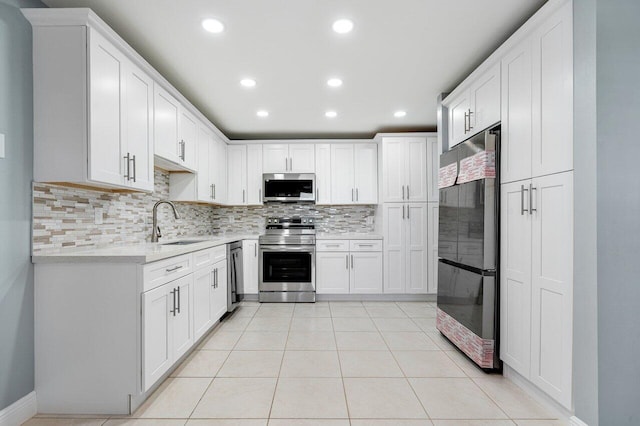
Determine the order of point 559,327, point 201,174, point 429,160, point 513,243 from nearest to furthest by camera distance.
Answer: point 559,327 → point 513,243 → point 201,174 → point 429,160

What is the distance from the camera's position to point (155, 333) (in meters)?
2.13

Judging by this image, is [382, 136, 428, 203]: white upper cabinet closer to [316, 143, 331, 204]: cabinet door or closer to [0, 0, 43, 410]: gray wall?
[316, 143, 331, 204]: cabinet door

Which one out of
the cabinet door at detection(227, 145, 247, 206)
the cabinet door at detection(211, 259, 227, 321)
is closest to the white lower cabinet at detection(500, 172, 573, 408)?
the cabinet door at detection(211, 259, 227, 321)

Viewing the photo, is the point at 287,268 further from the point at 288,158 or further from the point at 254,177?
the point at 288,158

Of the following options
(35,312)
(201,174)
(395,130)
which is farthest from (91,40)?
(395,130)

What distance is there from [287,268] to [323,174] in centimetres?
150

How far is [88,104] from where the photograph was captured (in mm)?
1947

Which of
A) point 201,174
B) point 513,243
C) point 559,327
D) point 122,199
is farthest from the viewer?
point 201,174

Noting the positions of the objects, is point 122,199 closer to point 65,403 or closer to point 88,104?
point 88,104

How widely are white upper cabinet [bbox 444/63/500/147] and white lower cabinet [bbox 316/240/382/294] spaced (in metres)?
2.00

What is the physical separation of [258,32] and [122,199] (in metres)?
1.81

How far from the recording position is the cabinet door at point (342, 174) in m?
5.02

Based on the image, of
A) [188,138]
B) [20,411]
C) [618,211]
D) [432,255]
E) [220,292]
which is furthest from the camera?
[432,255]

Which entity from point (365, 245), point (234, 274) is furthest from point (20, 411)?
point (365, 245)
